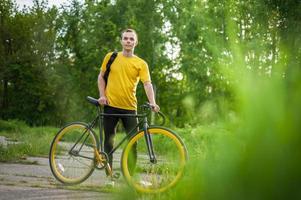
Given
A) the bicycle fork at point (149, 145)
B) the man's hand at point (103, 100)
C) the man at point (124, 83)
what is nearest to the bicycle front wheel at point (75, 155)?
the man at point (124, 83)

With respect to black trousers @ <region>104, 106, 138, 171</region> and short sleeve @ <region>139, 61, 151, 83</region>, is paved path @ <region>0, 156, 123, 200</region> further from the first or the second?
short sleeve @ <region>139, 61, 151, 83</region>

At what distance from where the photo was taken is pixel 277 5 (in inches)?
1012

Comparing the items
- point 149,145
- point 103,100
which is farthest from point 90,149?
point 149,145

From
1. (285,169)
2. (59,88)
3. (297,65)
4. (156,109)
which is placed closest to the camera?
(285,169)

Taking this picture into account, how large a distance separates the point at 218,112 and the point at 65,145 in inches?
211

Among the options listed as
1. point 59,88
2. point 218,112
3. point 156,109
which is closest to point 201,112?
point 218,112

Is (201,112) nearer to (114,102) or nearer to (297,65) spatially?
(297,65)

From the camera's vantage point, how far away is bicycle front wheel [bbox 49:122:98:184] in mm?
7207

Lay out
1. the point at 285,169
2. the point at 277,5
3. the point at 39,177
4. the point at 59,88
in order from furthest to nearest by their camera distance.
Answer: the point at 59,88
the point at 277,5
the point at 39,177
the point at 285,169

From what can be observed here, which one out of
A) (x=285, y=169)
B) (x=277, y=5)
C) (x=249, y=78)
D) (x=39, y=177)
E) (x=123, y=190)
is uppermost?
(x=277, y=5)

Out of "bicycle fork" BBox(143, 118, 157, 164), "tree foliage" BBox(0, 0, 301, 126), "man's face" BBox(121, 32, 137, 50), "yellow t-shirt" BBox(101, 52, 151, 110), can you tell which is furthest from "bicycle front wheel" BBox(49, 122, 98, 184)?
"tree foliage" BBox(0, 0, 301, 126)

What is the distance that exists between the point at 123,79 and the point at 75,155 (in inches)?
42.2

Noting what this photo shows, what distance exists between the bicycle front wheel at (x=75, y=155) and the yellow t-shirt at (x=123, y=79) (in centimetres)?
55

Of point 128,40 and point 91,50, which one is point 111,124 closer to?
point 128,40
